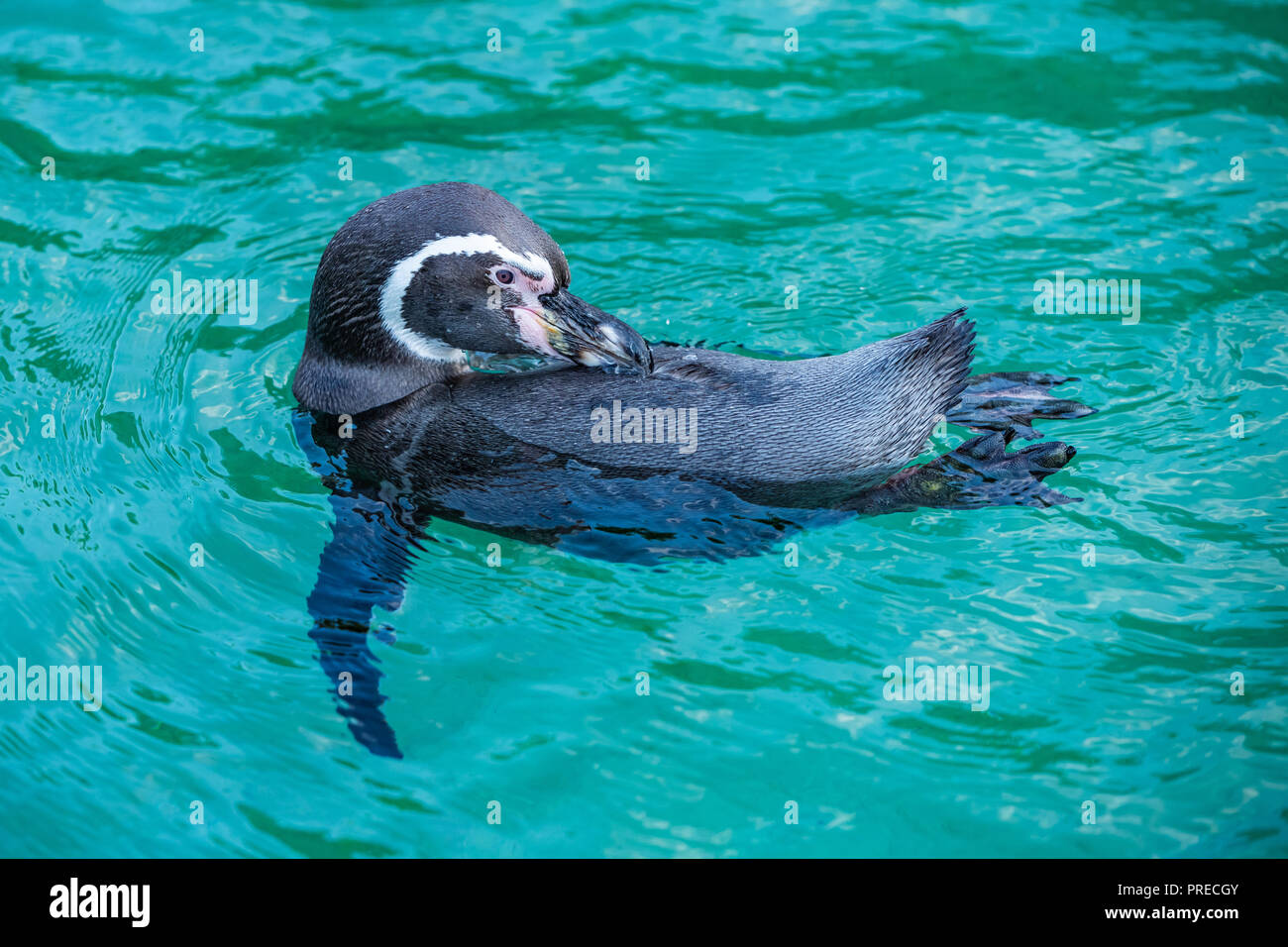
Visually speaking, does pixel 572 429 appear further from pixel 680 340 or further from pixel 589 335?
pixel 680 340

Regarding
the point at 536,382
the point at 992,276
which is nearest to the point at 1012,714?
the point at 536,382

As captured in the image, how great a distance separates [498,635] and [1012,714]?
203 cm

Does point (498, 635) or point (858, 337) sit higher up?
point (858, 337)

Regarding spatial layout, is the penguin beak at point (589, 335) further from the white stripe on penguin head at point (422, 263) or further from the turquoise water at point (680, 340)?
the turquoise water at point (680, 340)

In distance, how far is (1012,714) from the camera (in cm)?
438

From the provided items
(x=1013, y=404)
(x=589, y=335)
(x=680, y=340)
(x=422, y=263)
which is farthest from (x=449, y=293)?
(x=1013, y=404)

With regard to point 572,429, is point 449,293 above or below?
above

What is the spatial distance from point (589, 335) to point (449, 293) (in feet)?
2.04

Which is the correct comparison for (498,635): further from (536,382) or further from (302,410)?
(302,410)

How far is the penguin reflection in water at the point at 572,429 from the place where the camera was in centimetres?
463

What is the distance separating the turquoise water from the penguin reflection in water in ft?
0.61

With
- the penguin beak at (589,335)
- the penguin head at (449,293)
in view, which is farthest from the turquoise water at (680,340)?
the penguin beak at (589,335)

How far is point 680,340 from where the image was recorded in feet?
20.0

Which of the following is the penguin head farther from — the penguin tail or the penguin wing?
the penguin tail
